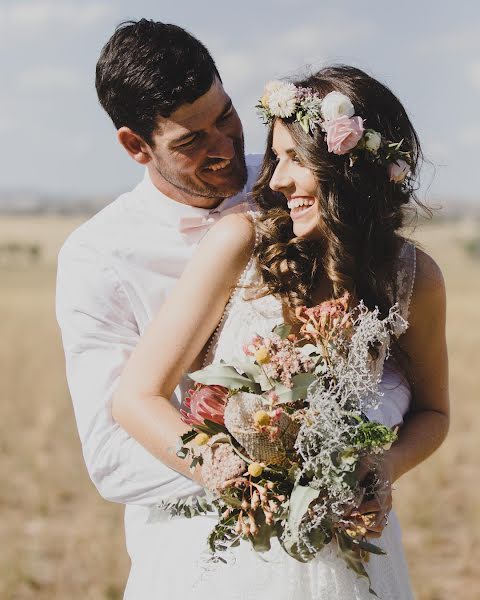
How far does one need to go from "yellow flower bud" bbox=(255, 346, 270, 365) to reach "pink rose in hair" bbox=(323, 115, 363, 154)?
994 mm

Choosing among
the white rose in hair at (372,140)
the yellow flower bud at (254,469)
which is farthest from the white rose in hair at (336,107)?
the yellow flower bud at (254,469)

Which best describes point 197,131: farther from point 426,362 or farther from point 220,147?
point 426,362

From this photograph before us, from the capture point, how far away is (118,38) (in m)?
4.37

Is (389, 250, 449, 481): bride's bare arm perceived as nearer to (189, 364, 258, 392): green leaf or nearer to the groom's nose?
the groom's nose

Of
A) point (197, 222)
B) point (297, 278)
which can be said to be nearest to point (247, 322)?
point (297, 278)

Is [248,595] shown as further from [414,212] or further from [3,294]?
[3,294]

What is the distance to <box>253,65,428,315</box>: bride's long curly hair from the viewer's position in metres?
3.60

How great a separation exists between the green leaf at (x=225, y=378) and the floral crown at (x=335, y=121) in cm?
A: 104

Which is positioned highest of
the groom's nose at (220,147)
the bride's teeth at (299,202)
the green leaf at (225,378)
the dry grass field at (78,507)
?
the groom's nose at (220,147)

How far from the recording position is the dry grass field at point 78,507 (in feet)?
27.2

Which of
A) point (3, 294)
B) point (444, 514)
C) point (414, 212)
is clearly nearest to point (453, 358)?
point (444, 514)

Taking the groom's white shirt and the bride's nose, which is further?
the groom's white shirt

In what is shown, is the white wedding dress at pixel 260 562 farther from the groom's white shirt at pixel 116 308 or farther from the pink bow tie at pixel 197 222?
the pink bow tie at pixel 197 222

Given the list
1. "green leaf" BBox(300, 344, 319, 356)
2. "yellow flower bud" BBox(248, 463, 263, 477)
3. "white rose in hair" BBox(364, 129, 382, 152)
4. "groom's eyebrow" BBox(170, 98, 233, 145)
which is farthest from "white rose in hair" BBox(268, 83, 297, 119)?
"yellow flower bud" BBox(248, 463, 263, 477)
